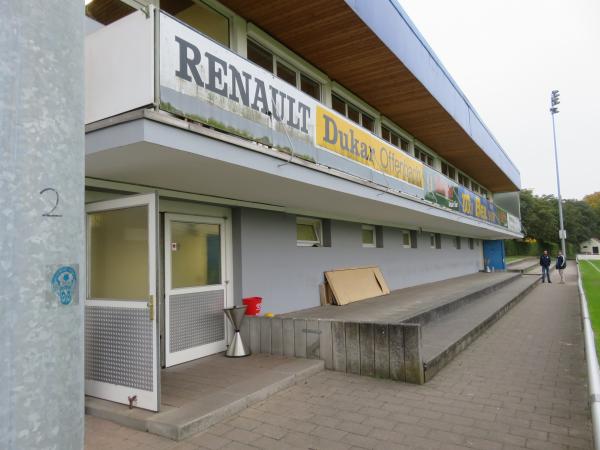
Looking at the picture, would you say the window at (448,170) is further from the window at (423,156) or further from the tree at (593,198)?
the tree at (593,198)

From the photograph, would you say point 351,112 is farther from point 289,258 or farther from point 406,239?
point 406,239

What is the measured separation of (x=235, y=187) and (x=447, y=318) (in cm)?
618

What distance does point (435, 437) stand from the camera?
4.02m

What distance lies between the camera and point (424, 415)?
4.55 m

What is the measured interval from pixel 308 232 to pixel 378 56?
4211mm

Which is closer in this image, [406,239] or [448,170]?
[406,239]

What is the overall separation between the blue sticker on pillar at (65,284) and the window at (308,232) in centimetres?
818

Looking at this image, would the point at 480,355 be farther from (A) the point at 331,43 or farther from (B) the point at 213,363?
(A) the point at 331,43

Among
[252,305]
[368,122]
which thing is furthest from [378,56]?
[252,305]

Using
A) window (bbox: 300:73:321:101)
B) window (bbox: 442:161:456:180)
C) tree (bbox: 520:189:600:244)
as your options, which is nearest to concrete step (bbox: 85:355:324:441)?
window (bbox: 300:73:321:101)

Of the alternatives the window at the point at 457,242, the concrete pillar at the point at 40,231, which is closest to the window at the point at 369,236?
the window at the point at 457,242

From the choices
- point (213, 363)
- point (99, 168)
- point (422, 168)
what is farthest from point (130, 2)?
point (422, 168)

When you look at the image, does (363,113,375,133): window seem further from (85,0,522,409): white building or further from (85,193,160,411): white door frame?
(85,193,160,411): white door frame

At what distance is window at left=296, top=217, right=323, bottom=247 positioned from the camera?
969cm
